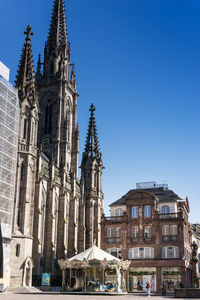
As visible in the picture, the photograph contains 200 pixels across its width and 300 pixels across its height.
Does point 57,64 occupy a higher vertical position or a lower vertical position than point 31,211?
higher

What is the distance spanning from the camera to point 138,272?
2431 inches

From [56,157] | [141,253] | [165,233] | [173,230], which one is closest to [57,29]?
[56,157]

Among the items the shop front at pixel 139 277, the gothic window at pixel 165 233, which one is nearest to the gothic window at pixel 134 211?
the gothic window at pixel 165 233

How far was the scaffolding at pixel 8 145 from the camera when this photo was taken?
45.1m

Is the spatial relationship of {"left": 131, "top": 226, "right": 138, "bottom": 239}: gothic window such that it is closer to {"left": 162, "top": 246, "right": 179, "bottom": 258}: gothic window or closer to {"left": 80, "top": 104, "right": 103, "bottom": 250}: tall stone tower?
{"left": 162, "top": 246, "right": 179, "bottom": 258}: gothic window

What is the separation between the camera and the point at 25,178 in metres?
48.9

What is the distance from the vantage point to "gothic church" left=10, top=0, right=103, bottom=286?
157ft

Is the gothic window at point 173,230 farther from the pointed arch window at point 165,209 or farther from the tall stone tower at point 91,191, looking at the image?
the tall stone tower at point 91,191

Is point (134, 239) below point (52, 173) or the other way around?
below

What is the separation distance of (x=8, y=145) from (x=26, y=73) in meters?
14.5

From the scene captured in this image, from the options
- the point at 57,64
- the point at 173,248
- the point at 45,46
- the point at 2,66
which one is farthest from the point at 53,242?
the point at 45,46

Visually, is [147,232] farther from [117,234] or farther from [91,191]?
[91,191]

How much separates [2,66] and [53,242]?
25373 millimetres

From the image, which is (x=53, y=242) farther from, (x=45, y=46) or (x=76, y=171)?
(x=45, y=46)
